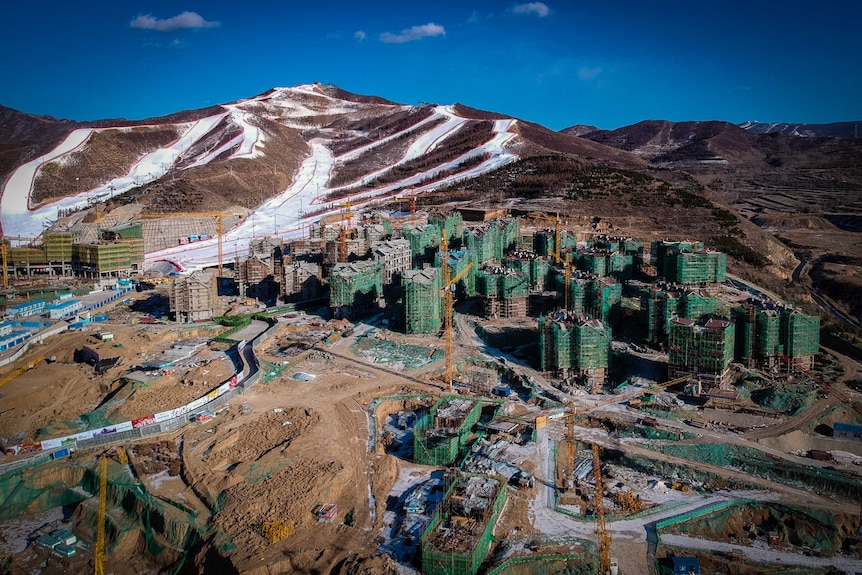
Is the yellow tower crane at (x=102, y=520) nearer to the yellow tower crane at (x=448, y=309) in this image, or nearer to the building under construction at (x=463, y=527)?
the building under construction at (x=463, y=527)

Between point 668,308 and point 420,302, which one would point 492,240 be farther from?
point 668,308

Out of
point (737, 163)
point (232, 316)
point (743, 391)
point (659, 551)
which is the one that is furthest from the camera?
point (737, 163)

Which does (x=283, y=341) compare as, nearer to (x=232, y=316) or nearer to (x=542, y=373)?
(x=232, y=316)

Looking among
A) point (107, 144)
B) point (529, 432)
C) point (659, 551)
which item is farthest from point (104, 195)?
point (659, 551)

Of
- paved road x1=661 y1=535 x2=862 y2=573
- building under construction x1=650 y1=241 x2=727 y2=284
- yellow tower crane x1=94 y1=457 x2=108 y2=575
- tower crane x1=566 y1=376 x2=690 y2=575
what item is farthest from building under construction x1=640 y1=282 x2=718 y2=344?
yellow tower crane x1=94 y1=457 x2=108 y2=575

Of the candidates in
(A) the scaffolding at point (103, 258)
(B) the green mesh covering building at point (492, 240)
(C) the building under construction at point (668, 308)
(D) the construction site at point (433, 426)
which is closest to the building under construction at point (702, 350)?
(D) the construction site at point (433, 426)

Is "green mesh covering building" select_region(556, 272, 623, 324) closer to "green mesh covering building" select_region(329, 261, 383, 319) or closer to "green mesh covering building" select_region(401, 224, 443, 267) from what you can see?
"green mesh covering building" select_region(329, 261, 383, 319)
